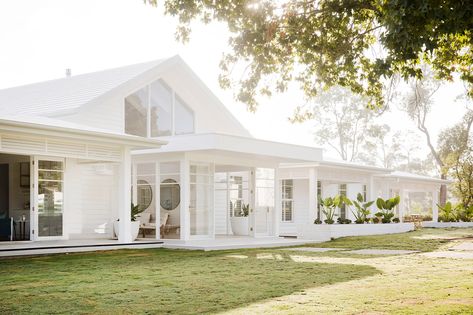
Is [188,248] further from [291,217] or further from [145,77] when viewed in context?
[291,217]

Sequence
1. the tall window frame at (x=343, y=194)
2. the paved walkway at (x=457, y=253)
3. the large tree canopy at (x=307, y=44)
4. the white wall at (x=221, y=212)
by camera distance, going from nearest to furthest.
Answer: the large tree canopy at (x=307, y=44), the paved walkway at (x=457, y=253), the white wall at (x=221, y=212), the tall window frame at (x=343, y=194)

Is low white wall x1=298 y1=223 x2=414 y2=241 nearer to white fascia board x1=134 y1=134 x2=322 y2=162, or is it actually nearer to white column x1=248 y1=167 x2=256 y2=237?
white column x1=248 y1=167 x2=256 y2=237

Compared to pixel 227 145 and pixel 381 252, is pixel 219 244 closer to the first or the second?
pixel 227 145

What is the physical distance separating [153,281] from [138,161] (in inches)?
436

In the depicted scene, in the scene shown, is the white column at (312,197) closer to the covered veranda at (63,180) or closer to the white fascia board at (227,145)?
the white fascia board at (227,145)

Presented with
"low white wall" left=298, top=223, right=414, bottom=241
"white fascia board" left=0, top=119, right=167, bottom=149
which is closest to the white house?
"white fascia board" left=0, top=119, right=167, bottom=149

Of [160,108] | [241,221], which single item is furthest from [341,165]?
[160,108]

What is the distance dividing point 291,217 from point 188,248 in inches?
465

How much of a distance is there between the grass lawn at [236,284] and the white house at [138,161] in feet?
10.1

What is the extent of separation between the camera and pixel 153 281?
37.4ft

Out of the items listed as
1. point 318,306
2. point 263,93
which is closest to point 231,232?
point 263,93

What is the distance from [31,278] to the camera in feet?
38.7

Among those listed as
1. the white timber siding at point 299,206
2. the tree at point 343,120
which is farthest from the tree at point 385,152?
the white timber siding at point 299,206

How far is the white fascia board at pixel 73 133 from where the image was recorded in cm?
1530
